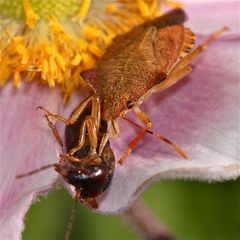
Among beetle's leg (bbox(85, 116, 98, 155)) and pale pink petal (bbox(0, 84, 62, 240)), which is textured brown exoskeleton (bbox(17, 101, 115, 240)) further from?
pale pink petal (bbox(0, 84, 62, 240))

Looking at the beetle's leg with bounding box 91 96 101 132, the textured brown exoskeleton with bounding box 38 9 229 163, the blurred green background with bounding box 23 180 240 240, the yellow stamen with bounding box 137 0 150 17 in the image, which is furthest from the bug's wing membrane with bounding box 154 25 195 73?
the blurred green background with bounding box 23 180 240 240

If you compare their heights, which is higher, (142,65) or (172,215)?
(142,65)

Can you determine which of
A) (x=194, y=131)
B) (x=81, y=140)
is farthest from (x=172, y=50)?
(x=81, y=140)

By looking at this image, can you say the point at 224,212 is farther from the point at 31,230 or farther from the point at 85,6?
the point at 85,6

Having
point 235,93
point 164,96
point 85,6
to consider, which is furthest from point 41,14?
point 235,93

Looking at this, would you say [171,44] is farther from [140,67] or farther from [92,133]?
[92,133]

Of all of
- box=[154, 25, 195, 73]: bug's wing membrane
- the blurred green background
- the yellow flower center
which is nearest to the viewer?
box=[154, 25, 195, 73]: bug's wing membrane
